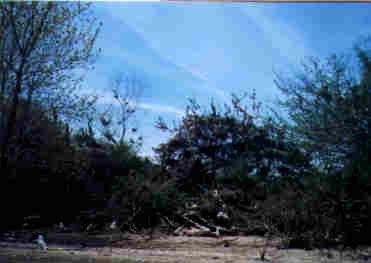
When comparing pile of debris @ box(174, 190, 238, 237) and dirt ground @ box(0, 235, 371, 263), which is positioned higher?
pile of debris @ box(174, 190, 238, 237)

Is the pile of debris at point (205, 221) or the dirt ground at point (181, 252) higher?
the pile of debris at point (205, 221)

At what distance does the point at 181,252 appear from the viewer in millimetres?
5652

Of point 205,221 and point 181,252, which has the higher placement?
point 205,221

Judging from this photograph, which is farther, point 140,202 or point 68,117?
point 68,117

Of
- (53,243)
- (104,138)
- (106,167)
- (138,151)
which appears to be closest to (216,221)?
(53,243)

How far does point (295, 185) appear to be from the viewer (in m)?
7.54

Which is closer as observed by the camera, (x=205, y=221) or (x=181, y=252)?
(x=181, y=252)

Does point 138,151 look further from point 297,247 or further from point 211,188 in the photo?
point 297,247

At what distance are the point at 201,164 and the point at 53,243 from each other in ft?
17.9

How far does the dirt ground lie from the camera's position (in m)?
4.93

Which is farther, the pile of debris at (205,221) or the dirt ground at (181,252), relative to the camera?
the pile of debris at (205,221)

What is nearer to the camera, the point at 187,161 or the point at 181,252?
the point at 181,252

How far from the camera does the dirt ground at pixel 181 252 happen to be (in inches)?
194

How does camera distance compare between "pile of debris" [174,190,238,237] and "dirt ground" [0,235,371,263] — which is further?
"pile of debris" [174,190,238,237]
